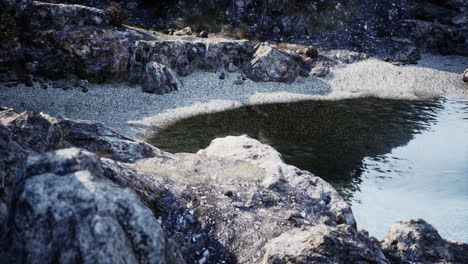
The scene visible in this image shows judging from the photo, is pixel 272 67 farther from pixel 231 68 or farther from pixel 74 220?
pixel 74 220

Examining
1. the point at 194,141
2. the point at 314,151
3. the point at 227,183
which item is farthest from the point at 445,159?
the point at 227,183

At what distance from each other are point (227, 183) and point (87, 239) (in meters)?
9.46

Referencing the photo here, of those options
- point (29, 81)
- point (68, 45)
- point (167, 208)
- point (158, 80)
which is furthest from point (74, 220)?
point (68, 45)

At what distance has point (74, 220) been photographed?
6.25 m

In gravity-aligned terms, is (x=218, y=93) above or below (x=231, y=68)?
below

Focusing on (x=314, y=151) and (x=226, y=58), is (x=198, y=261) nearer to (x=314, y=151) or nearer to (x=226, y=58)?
(x=314, y=151)

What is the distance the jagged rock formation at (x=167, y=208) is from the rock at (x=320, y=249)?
0.09 ft

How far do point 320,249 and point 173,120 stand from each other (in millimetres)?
25338

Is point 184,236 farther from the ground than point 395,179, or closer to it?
farther from the ground

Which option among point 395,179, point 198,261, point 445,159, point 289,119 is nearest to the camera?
point 198,261

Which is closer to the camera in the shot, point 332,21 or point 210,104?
point 210,104

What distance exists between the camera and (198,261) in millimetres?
11945

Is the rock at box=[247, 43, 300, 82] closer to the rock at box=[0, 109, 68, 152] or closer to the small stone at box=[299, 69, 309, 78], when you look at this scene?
the small stone at box=[299, 69, 309, 78]

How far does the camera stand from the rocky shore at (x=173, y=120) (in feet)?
21.5
